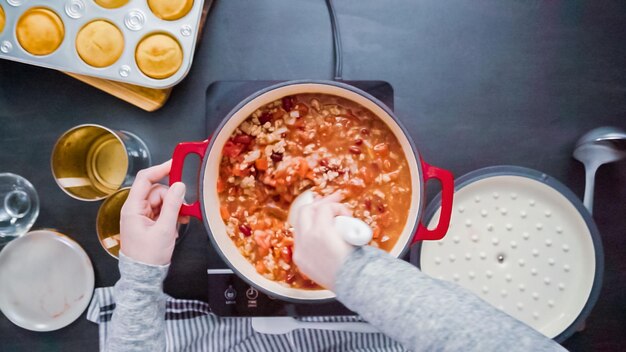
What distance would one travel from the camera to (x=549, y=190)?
958mm

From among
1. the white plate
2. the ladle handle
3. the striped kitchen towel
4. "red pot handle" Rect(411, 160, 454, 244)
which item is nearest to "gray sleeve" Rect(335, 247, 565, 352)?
"red pot handle" Rect(411, 160, 454, 244)

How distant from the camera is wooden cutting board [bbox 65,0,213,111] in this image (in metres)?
0.99

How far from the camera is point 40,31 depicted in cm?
93

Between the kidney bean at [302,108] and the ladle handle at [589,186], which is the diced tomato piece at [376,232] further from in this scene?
the ladle handle at [589,186]

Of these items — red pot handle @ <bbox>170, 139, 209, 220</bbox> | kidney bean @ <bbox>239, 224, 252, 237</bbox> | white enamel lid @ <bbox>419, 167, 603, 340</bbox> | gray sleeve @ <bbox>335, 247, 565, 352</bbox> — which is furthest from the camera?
white enamel lid @ <bbox>419, 167, 603, 340</bbox>

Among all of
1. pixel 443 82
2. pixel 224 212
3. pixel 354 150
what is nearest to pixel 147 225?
pixel 224 212

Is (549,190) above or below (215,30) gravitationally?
below

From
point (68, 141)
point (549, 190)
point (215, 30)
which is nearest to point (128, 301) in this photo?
point (68, 141)

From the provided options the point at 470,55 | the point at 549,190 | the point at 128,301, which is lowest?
the point at 128,301

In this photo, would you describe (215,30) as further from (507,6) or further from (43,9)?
(507,6)

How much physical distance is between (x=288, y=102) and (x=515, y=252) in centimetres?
50

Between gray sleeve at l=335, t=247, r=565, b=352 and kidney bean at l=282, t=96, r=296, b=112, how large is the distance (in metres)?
0.30

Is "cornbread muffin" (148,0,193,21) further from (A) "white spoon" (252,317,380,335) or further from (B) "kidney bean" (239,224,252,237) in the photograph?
(A) "white spoon" (252,317,380,335)

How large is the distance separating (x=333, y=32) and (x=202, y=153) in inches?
15.2
